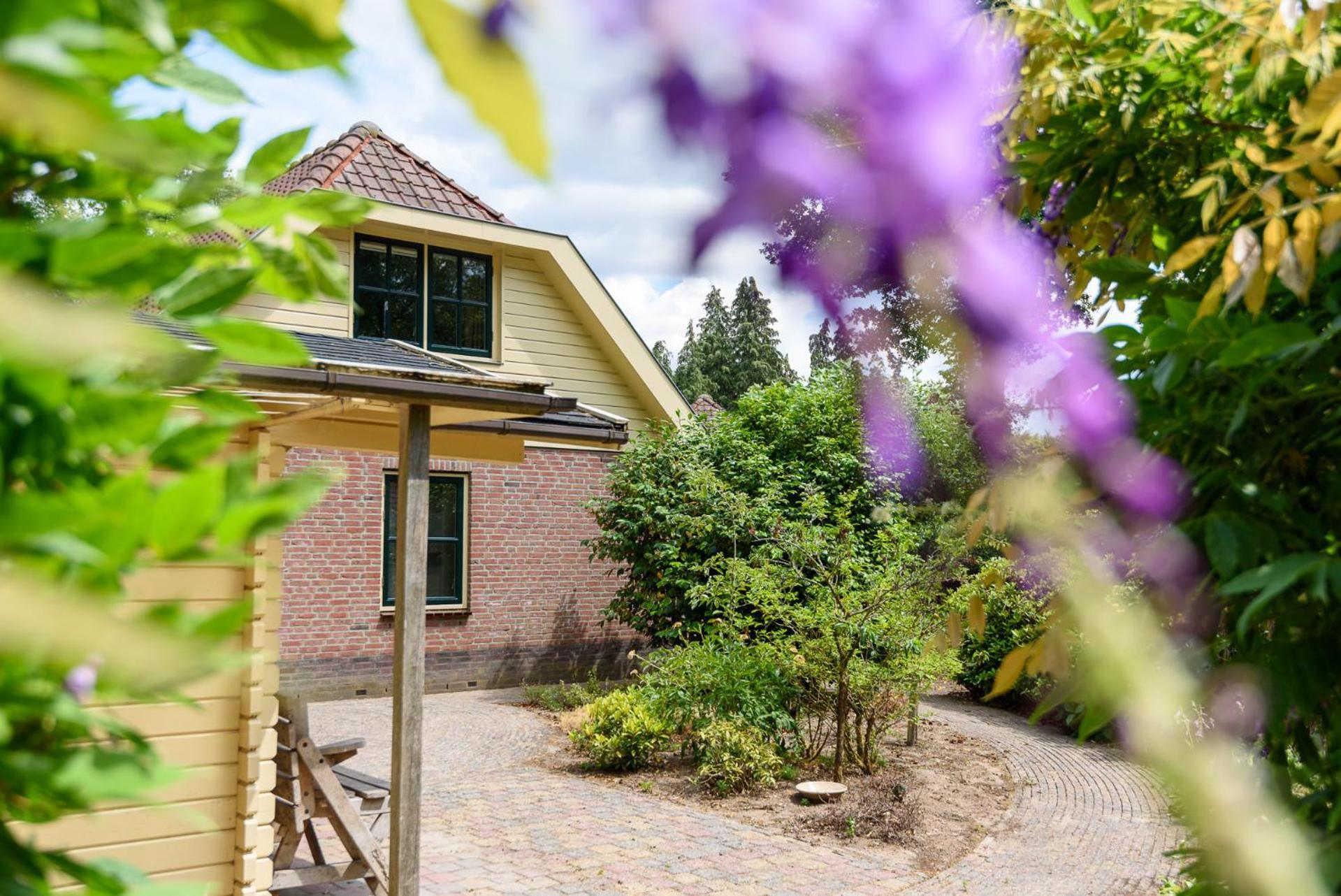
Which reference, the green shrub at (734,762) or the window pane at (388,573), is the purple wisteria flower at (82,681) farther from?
the window pane at (388,573)

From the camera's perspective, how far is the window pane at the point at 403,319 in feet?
39.6

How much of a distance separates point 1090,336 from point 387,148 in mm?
13166

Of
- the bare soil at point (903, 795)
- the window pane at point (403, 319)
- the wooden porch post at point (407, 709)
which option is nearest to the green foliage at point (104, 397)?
the wooden porch post at point (407, 709)

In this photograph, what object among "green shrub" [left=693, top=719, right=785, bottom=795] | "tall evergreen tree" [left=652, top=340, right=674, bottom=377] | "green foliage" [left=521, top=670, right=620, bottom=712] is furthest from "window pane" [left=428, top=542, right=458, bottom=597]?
"tall evergreen tree" [left=652, top=340, right=674, bottom=377]

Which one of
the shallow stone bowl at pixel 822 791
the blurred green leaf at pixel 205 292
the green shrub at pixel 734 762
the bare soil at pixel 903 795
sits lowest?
the bare soil at pixel 903 795

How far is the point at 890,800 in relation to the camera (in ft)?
23.3

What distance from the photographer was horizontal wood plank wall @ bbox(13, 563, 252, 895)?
3.56 m

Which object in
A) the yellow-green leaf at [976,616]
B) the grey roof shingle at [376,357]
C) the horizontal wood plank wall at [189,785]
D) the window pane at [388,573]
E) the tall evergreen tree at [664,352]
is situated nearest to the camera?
the yellow-green leaf at [976,616]

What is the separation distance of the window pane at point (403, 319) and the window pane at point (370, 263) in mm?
A: 273

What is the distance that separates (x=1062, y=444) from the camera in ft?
4.22

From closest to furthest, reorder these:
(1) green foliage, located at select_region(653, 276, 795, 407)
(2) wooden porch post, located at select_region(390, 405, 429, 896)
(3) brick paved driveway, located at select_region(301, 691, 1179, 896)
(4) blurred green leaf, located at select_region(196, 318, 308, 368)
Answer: (4) blurred green leaf, located at select_region(196, 318, 308, 368)
(2) wooden porch post, located at select_region(390, 405, 429, 896)
(3) brick paved driveway, located at select_region(301, 691, 1179, 896)
(1) green foliage, located at select_region(653, 276, 795, 407)

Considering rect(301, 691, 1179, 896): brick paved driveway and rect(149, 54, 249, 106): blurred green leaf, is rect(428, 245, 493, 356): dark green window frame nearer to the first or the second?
rect(301, 691, 1179, 896): brick paved driveway

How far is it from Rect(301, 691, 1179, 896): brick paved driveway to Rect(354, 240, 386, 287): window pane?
534cm

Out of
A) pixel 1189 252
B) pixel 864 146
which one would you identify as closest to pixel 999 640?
pixel 1189 252
